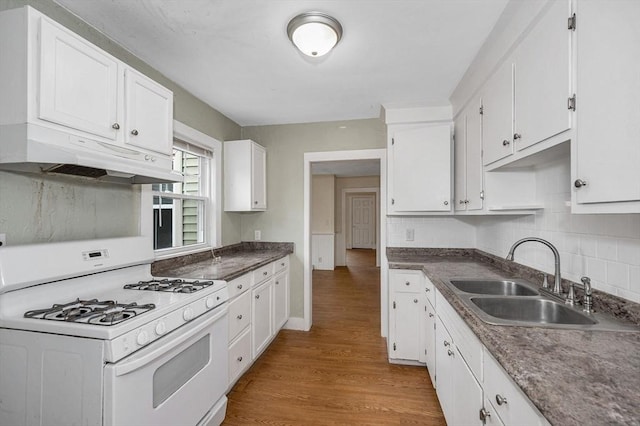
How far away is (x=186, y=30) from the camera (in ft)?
5.60

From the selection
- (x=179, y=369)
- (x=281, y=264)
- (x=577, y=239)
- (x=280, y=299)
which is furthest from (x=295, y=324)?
(x=577, y=239)

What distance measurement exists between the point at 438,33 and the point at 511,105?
2.08ft

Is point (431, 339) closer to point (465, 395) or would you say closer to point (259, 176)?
point (465, 395)

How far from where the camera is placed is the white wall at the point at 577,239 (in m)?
1.16

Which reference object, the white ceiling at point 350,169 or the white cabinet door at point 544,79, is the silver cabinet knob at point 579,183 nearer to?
the white cabinet door at point 544,79

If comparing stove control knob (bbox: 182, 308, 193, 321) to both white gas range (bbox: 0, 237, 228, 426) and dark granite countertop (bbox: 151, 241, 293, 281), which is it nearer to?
white gas range (bbox: 0, 237, 228, 426)

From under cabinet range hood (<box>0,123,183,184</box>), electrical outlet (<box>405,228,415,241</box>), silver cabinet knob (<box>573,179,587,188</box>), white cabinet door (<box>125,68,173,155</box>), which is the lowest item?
electrical outlet (<box>405,228,415,241</box>)

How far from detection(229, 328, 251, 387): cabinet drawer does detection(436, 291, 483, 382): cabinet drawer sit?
1512 millimetres

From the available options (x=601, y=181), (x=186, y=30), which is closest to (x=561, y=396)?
(x=601, y=181)

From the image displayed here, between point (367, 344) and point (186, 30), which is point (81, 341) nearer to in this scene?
point (186, 30)

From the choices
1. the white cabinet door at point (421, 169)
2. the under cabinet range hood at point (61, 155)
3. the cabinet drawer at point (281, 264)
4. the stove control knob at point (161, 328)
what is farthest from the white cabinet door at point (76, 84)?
the white cabinet door at point (421, 169)

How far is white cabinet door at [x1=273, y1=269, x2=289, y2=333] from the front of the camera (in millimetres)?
2973

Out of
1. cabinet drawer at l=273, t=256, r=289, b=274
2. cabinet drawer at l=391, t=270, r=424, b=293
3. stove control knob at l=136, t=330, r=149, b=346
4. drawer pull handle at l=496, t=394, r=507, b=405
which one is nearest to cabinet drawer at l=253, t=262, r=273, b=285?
cabinet drawer at l=273, t=256, r=289, b=274

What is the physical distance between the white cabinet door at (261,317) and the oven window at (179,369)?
884 millimetres
